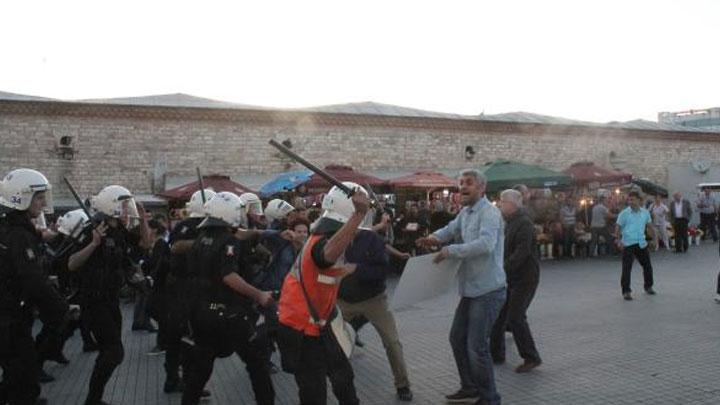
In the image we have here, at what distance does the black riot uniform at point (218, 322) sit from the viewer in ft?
15.2

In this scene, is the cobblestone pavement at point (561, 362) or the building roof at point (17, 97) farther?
the building roof at point (17, 97)

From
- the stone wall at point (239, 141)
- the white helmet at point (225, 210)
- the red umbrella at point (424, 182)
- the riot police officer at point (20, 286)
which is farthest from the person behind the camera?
the stone wall at point (239, 141)

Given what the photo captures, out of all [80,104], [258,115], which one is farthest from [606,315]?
[80,104]

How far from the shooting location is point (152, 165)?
72.1 ft

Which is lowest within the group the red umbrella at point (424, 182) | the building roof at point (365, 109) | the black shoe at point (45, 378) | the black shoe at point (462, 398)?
the black shoe at point (45, 378)

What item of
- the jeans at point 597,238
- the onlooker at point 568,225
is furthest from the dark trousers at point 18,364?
the jeans at point 597,238

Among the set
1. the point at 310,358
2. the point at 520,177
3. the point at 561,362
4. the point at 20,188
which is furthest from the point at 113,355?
the point at 520,177

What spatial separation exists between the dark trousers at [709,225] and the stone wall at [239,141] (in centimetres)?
663

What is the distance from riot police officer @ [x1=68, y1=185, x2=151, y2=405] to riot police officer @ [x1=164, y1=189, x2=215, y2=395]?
47 centimetres

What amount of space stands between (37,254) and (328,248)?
7.39ft

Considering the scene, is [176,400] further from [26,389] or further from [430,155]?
[430,155]

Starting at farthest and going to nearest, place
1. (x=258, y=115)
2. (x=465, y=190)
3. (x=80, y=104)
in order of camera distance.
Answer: (x=258, y=115) → (x=80, y=104) → (x=465, y=190)

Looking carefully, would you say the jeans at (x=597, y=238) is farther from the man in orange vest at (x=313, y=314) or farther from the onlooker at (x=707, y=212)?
the man in orange vest at (x=313, y=314)

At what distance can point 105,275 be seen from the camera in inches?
220
